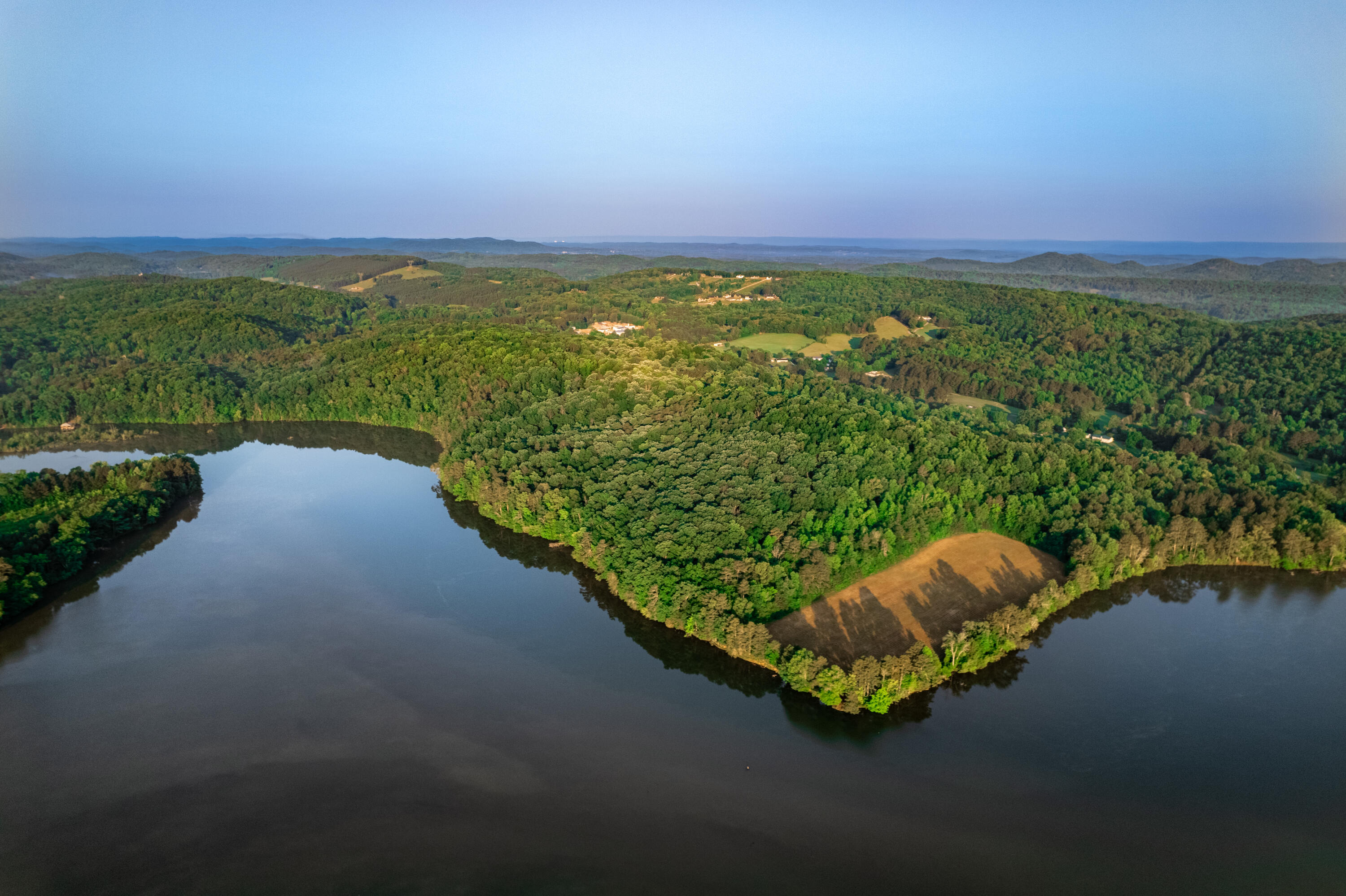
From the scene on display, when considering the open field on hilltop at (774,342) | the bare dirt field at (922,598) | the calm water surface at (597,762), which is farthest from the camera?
Result: the open field on hilltop at (774,342)

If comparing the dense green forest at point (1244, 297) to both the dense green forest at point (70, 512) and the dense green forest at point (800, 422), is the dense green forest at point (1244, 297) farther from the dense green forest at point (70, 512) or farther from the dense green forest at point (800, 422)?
the dense green forest at point (70, 512)

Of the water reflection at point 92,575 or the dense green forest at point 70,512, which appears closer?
the water reflection at point 92,575

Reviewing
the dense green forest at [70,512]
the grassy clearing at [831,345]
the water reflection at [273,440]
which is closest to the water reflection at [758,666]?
the dense green forest at [70,512]

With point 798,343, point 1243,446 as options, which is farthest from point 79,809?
point 798,343

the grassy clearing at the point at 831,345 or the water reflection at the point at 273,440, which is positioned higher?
the grassy clearing at the point at 831,345

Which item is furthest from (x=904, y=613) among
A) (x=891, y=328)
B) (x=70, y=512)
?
(x=891, y=328)

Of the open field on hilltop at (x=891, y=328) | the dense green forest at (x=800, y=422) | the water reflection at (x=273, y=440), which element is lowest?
the water reflection at (x=273, y=440)
